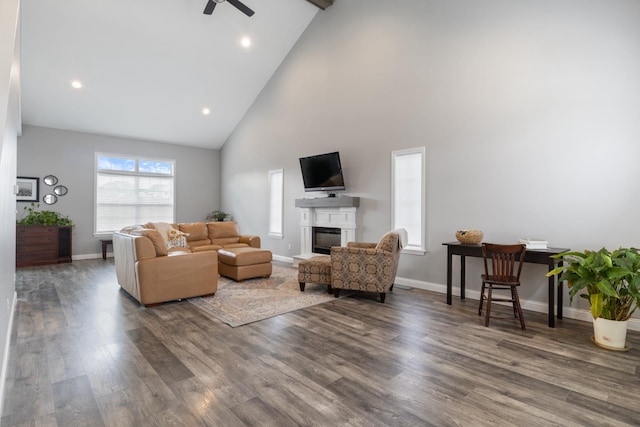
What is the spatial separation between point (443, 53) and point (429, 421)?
465cm

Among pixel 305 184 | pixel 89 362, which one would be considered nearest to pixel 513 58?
pixel 305 184

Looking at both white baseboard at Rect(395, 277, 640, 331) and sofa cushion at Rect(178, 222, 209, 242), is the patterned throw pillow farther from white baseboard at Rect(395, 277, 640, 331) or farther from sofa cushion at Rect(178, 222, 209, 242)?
white baseboard at Rect(395, 277, 640, 331)

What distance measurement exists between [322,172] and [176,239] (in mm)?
2963

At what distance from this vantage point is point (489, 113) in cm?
422

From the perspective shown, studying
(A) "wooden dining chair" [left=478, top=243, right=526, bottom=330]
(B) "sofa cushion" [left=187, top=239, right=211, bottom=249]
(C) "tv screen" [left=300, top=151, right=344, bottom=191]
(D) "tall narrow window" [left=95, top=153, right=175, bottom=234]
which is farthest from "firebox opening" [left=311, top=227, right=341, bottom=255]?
(D) "tall narrow window" [left=95, top=153, right=175, bottom=234]

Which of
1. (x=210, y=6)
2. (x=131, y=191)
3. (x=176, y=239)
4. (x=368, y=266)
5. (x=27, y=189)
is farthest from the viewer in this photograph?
(x=131, y=191)

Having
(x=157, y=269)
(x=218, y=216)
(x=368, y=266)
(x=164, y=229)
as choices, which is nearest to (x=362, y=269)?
(x=368, y=266)

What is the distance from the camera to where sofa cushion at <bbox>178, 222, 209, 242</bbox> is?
6.24 m

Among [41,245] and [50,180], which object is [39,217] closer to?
[41,245]

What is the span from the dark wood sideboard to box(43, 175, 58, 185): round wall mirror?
3.77 ft

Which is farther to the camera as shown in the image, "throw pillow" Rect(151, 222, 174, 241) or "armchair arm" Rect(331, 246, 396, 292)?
"throw pillow" Rect(151, 222, 174, 241)

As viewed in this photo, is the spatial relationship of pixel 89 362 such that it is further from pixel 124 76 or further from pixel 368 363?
pixel 124 76

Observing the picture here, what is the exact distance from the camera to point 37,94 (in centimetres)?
643

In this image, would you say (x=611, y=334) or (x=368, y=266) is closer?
(x=611, y=334)
